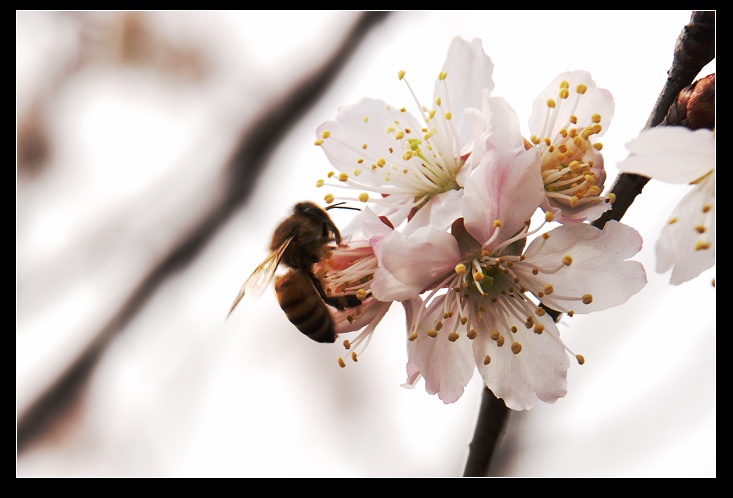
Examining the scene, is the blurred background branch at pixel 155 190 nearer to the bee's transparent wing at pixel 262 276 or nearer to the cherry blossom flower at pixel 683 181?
the bee's transparent wing at pixel 262 276

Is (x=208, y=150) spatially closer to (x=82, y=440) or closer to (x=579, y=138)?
(x=82, y=440)

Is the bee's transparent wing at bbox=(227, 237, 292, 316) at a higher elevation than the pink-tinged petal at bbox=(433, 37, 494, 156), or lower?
lower

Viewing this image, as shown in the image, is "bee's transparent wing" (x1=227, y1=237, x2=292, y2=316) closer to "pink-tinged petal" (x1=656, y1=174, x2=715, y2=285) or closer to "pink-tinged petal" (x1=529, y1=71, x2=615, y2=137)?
"pink-tinged petal" (x1=529, y1=71, x2=615, y2=137)

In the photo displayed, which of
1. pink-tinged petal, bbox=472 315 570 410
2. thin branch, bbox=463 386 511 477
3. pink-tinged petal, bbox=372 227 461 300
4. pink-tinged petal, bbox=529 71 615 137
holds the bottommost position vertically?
thin branch, bbox=463 386 511 477

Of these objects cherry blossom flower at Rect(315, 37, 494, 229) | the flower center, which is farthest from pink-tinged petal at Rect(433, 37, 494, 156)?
the flower center

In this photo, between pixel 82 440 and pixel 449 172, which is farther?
pixel 82 440
